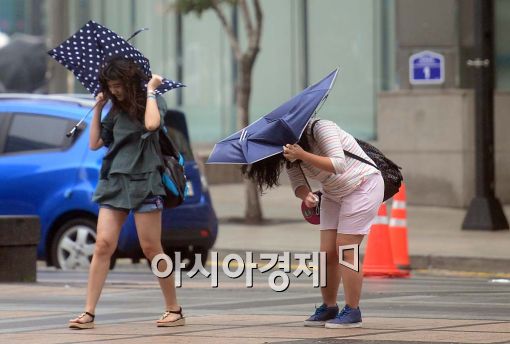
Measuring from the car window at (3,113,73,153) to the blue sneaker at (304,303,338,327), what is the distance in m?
5.59

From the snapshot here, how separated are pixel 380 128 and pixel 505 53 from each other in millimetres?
2272

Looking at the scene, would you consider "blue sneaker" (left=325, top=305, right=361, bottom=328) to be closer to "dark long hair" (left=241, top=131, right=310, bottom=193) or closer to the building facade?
"dark long hair" (left=241, top=131, right=310, bottom=193)

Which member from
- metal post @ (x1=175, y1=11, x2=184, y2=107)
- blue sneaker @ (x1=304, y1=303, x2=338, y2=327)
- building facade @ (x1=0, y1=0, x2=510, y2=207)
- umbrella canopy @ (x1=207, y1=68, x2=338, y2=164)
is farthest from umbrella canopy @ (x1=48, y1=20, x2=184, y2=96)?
metal post @ (x1=175, y1=11, x2=184, y2=107)

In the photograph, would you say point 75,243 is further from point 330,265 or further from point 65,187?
point 330,265

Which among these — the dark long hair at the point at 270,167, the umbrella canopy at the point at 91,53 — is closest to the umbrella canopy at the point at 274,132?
the dark long hair at the point at 270,167

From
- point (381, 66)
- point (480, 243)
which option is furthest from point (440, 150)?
point (480, 243)

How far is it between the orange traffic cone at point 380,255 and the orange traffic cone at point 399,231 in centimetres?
71

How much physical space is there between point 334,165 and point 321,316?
1.07 m

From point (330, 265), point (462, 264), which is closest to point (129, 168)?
point (330, 265)

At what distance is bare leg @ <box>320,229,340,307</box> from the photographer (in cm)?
905

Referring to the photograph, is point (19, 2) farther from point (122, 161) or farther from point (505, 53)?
point (122, 161)

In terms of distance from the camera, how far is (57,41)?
77.2ft

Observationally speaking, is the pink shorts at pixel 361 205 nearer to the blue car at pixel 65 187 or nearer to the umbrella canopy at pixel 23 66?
the blue car at pixel 65 187

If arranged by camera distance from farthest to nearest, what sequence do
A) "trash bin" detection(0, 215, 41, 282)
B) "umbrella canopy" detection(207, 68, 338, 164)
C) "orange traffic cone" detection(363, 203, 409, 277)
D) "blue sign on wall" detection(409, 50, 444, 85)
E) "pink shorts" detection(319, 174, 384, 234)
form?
"blue sign on wall" detection(409, 50, 444, 85) < "orange traffic cone" detection(363, 203, 409, 277) < "trash bin" detection(0, 215, 41, 282) < "pink shorts" detection(319, 174, 384, 234) < "umbrella canopy" detection(207, 68, 338, 164)
